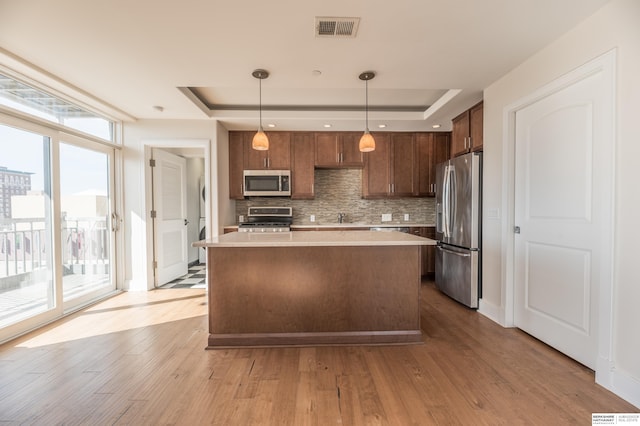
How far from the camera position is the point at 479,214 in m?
3.14

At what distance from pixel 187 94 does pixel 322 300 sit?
2747 millimetres

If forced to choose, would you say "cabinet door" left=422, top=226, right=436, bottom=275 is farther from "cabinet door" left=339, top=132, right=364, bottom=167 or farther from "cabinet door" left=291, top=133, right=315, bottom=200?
"cabinet door" left=291, top=133, right=315, bottom=200

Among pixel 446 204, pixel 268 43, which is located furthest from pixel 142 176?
pixel 446 204

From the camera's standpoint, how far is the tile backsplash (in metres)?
4.96

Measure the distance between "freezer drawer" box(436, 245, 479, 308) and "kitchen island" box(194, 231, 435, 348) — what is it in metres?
1.16

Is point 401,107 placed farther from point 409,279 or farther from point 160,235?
point 160,235

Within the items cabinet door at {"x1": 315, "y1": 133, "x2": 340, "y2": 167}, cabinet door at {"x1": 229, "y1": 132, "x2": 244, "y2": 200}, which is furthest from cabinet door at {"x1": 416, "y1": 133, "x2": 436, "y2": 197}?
cabinet door at {"x1": 229, "y1": 132, "x2": 244, "y2": 200}

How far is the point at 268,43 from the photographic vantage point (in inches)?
86.3

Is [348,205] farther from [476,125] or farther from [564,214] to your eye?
[564,214]

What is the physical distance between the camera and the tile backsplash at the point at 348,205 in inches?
195

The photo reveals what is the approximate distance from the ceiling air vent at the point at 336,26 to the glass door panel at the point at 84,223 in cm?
319

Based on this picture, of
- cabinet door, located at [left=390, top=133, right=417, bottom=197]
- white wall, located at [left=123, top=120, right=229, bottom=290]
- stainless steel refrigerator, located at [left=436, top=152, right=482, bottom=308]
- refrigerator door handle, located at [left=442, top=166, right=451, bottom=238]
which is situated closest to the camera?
stainless steel refrigerator, located at [left=436, top=152, right=482, bottom=308]

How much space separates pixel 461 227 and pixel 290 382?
258 cm

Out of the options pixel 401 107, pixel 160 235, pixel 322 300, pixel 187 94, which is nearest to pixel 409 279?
pixel 322 300
